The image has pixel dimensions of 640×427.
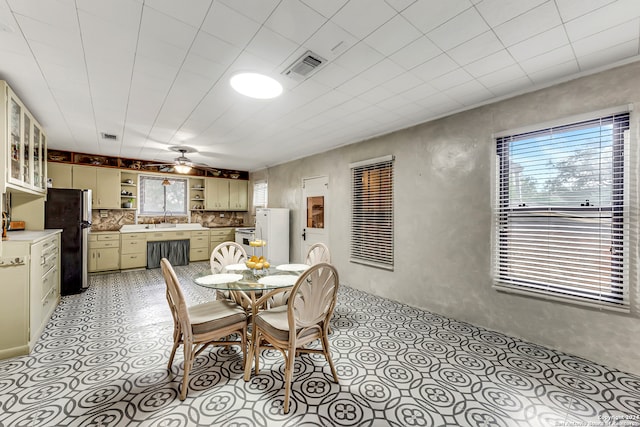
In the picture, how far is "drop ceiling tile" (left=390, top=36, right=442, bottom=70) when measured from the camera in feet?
6.51

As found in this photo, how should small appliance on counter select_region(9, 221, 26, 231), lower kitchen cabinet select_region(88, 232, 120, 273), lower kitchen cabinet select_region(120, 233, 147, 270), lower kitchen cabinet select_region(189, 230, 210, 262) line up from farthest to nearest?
lower kitchen cabinet select_region(189, 230, 210, 262), lower kitchen cabinet select_region(120, 233, 147, 270), lower kitchen cabinet select_region(88, 232, 120, 273), small appliance on counter select_region(9, 221, 26, 231)

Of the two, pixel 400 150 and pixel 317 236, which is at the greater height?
pixel 400 150

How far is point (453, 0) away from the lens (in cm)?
158

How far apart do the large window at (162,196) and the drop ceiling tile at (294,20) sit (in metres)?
6.04

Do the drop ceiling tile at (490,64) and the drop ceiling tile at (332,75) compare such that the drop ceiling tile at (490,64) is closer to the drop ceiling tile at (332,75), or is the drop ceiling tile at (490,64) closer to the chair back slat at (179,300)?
the drop ceiling tile at (332,75)

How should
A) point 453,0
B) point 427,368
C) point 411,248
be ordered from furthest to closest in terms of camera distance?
point 411,248
point 427,368
point 453,0

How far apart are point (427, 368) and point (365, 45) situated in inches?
107

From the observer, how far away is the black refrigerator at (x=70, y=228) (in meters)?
4.11

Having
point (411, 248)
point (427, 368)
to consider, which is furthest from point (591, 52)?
point (427, 368)

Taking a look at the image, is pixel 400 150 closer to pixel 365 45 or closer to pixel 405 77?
pixel 405 77

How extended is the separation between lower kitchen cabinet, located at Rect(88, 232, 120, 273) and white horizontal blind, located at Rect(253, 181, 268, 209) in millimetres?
3318

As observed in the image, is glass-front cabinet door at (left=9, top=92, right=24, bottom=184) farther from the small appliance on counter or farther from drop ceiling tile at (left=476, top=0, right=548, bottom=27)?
drop ceiling tile at (left=476, top=0, right=548, bottom=27)

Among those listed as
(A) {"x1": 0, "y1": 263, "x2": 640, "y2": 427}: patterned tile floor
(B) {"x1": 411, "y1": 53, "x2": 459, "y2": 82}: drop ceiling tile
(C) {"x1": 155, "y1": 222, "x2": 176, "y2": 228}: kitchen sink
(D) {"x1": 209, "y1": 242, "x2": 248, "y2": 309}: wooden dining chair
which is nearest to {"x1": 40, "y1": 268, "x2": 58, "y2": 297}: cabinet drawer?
(A) {"x1": 0, "y1": 263, "x2": 640, "y2": 427}: patterned tile floor

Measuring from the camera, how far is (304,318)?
6.57ft
